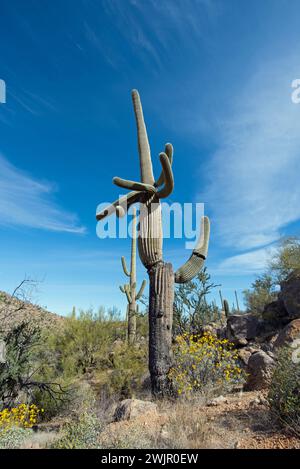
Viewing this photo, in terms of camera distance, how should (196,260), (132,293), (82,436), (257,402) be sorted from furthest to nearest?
(132,293) → (196,260) → (257,402) → (82,436)

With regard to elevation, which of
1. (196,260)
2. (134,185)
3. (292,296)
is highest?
(134,185)

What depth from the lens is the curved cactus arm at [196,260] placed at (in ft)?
21.6

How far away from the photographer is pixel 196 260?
6.91m

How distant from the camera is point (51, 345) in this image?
10062 mm

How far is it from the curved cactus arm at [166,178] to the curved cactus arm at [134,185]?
0.23m

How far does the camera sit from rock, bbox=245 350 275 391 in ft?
18.3

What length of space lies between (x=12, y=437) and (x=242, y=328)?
10.5m

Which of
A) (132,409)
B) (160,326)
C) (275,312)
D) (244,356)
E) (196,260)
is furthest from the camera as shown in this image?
(275,312)

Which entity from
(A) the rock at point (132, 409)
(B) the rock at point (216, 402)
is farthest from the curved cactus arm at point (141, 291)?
(A) the rock at point (132, 409)

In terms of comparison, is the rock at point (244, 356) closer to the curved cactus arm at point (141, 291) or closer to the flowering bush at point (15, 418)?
the flowering bush at point (15, 418)

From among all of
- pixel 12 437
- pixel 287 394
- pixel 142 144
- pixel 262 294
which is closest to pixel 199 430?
pixel 287 394

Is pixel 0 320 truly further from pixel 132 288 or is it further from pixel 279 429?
pixel 132 288

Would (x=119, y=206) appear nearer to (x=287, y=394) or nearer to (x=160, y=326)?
(x=160, y=326)
